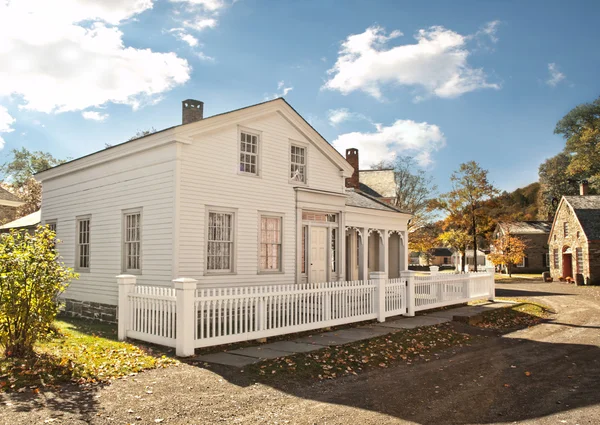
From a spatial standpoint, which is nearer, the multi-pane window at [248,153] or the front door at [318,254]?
the multi-pane window at [248,153]

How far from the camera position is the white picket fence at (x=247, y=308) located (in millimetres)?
9148

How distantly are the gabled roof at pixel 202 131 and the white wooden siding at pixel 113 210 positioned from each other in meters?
0.23

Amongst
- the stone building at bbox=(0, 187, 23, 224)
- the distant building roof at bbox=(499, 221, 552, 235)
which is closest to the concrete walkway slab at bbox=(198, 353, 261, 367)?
the stone building at bbox=(0, 187, 23, 224)

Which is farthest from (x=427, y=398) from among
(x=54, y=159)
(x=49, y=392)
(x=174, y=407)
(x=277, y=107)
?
(x=54, y=159)

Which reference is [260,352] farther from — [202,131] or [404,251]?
[404,251]

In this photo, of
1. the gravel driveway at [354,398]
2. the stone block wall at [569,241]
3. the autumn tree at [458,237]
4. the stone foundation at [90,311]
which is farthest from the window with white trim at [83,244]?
the autumn tree at [458,237]

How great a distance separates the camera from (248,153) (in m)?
14.5

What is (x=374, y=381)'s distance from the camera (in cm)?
758

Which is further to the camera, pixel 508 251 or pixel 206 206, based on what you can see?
pixel 508 251

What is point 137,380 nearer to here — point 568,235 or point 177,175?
point 177,175

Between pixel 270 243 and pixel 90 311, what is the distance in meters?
6.07

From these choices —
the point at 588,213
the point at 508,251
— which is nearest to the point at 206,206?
the point at 588,213

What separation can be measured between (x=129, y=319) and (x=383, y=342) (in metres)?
5.70

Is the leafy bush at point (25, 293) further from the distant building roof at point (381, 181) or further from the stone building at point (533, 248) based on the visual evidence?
the stone building at point (533, 248)
